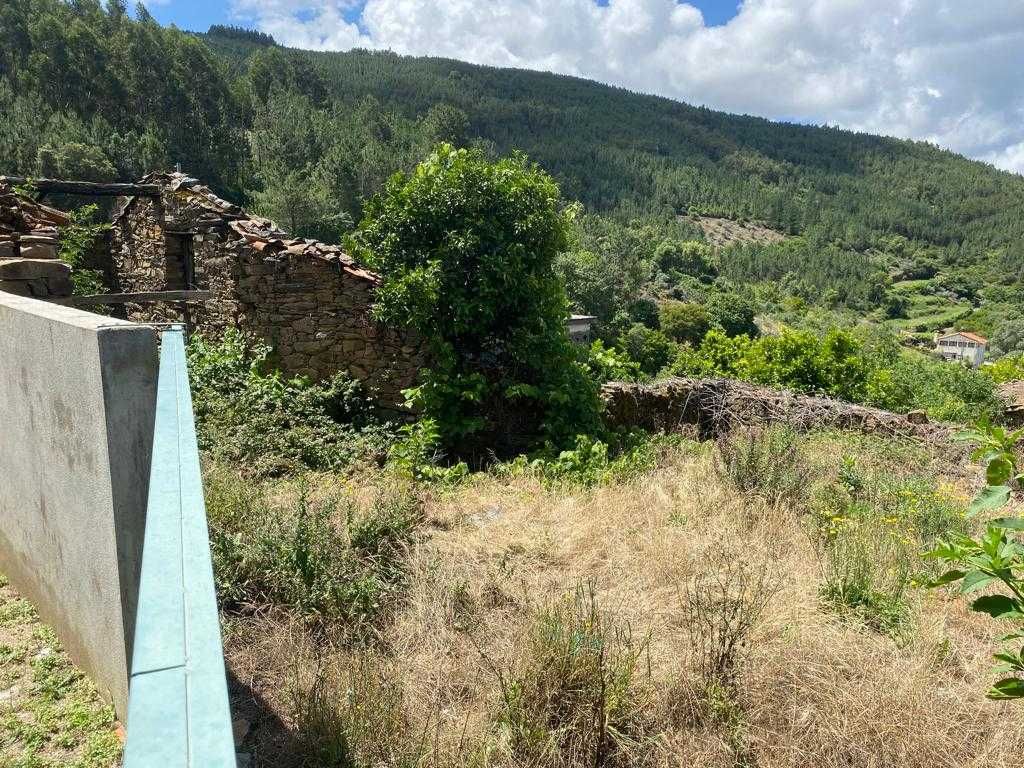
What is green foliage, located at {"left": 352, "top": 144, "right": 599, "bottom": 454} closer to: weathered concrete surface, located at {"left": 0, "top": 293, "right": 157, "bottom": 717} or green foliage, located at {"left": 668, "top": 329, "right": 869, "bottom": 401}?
weathered concrete surface, located at {"left": 0, "top": 293, "right": 157, "bottom": 717}

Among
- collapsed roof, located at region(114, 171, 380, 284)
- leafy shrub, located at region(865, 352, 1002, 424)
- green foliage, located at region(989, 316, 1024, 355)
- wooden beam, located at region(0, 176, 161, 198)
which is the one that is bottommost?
green foliage, located at region(989, 316, 1024, 355)

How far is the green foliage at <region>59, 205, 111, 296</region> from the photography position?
803 cm

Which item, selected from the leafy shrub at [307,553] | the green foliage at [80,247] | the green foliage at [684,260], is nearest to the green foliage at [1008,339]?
the green foliage at [684,260]

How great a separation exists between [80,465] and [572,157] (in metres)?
129

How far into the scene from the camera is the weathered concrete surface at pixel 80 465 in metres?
2.11

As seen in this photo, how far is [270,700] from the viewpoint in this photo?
284 centimetres

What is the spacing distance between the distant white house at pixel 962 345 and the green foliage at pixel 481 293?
7963cm

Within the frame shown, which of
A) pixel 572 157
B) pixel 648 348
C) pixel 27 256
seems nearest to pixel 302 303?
pixel 27 256

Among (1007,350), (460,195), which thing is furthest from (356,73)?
(460,195)

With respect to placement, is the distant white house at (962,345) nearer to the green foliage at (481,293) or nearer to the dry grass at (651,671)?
the green foliage at (481,293)

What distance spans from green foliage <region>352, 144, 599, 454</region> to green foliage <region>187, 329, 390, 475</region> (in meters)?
0.89

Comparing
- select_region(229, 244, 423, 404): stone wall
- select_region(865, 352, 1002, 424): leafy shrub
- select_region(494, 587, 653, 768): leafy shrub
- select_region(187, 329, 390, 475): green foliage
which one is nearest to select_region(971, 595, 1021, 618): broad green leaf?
select_region(494, 587, 653, 768): leafy shrub

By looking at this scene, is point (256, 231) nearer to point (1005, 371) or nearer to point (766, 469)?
point (766, 469)

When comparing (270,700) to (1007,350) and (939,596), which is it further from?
(1007,350)
